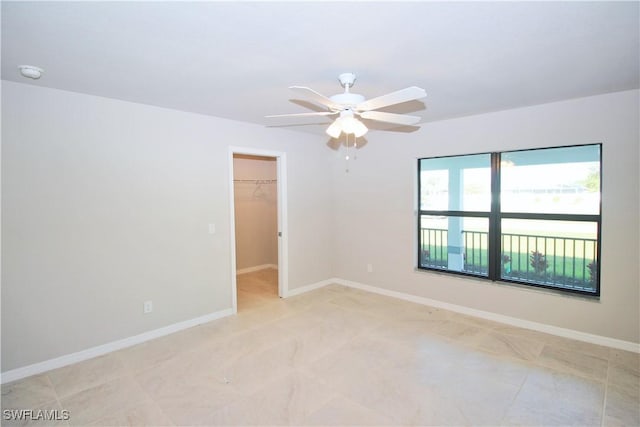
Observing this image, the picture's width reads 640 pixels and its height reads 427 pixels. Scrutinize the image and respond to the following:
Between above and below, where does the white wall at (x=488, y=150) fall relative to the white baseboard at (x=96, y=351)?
above

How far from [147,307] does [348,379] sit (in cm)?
216

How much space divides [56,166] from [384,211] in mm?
3729

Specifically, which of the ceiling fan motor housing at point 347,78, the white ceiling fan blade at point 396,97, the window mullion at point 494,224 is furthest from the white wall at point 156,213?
the white ceiling fan blade at point 396,97

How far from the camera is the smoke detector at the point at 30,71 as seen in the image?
7.51ft

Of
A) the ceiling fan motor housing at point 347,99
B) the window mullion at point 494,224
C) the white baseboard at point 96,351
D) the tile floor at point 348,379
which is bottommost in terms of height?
the tile floor at point 348,379

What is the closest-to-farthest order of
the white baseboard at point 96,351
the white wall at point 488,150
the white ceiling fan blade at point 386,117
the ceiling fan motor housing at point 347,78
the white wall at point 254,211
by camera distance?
the ceiling fan motor housing at point 347,78 < the white ceiling fan blade at point 386,117 < the white baseboard at point 96,351 < the white wall at point 488,150 < the white wall at point 254,211

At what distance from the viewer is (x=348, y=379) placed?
2607mm

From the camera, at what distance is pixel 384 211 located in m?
4.69

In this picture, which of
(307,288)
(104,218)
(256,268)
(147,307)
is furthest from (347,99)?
(256,268)

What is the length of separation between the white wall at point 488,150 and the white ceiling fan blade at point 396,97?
83.6 inches

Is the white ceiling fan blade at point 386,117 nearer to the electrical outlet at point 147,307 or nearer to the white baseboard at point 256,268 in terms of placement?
the electrical outlet at point 147,307

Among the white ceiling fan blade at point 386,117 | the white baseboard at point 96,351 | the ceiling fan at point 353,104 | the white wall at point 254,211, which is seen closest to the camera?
the ceiling fan at point 353,104

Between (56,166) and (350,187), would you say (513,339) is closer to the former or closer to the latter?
(350,187)

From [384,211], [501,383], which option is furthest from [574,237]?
[384,211]
